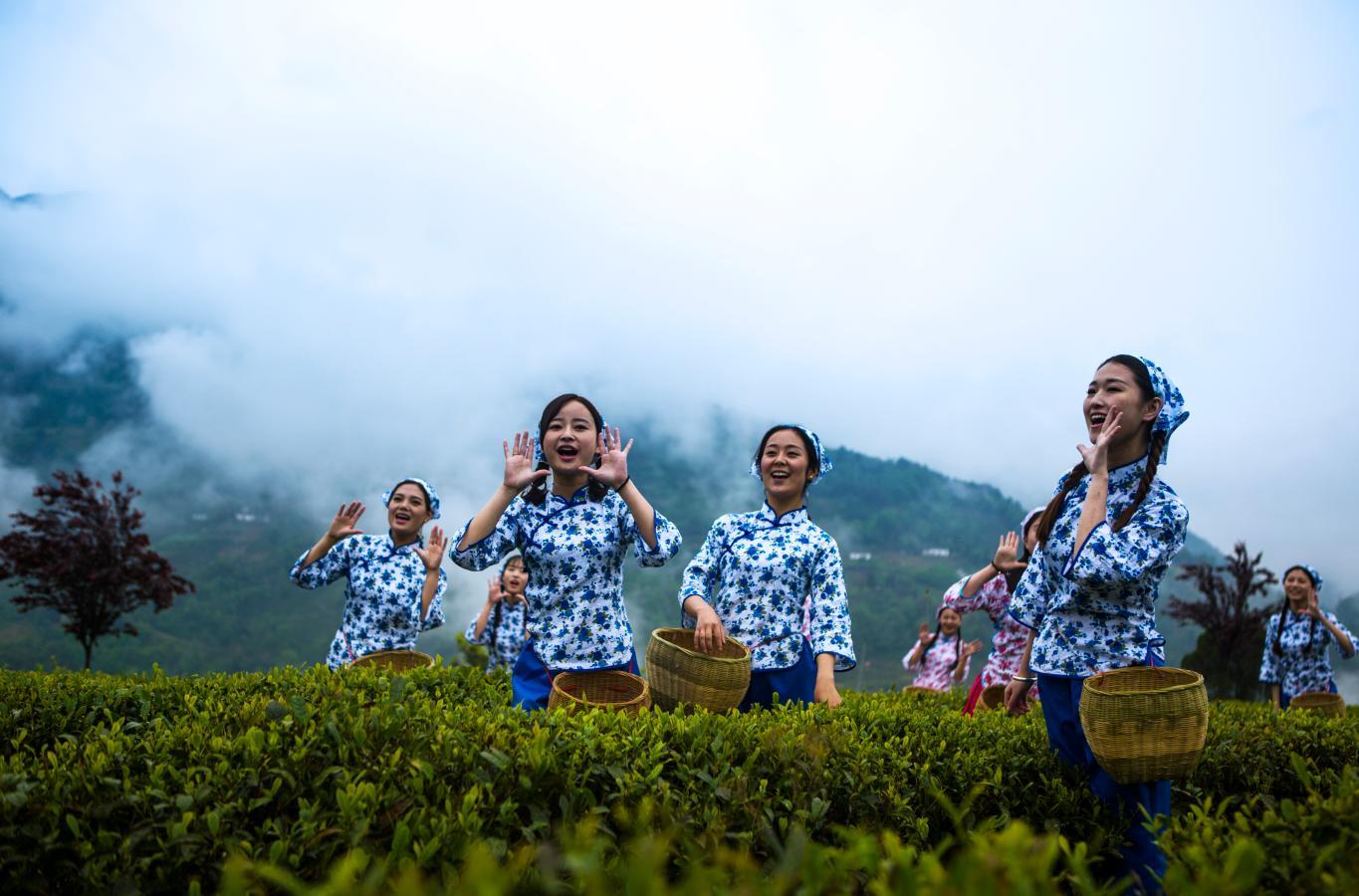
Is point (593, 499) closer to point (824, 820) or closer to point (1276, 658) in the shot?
point (824, 820)

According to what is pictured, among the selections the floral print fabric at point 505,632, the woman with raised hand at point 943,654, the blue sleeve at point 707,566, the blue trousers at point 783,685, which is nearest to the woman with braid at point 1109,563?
the blue trousers at point 783,685

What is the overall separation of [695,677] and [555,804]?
1246mm

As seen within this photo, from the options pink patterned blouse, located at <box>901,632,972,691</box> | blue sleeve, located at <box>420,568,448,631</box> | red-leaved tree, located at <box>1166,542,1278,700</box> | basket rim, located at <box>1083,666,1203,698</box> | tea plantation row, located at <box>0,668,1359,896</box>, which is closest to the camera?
tea plantation row, located at <box>0,668,1359,896</box>

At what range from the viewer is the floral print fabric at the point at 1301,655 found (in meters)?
10.2

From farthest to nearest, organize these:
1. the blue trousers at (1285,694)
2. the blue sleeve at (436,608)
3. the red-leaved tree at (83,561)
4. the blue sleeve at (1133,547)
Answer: the red-leaved tree at (83,561)
the blue trousers at (1285,694)
the blue sleeve at (436,608)
the blue sleeve at (1133,547)

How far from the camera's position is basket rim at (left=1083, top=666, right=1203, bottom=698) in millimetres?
2859

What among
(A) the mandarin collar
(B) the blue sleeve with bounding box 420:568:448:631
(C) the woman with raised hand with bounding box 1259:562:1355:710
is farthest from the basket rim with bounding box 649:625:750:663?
(C) the woman with raised hand with bounding box 1259:562:1355:710

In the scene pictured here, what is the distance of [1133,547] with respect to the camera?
3391 mm

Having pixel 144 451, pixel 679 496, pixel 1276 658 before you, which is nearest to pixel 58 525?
pixel 1276 658

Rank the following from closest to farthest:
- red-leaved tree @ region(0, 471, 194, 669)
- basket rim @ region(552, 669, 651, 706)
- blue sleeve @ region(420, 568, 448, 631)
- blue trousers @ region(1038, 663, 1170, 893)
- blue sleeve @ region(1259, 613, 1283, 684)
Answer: blue trousers @ region(1038, 663, 1170, 893) < basket rim @ region(552, 669, 651, 706) < blue sleeve @ region(420, 568, 448, 631) < blue sleeve @ region(1259, 613, 1283, 684) < red-leaved tree @ region(0, 471, 194, 669)

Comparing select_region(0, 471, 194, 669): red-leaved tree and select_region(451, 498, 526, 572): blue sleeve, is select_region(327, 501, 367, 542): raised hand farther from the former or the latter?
select_region(0, 471, 194, 669): red-leaved tree

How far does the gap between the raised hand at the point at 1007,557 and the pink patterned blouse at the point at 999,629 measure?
2.77 ft

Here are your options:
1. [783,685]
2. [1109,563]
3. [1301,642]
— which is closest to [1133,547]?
[1109,563]

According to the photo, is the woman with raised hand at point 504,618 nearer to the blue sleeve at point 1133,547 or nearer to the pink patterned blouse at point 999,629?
the pink patterned blouse at point 999,629
